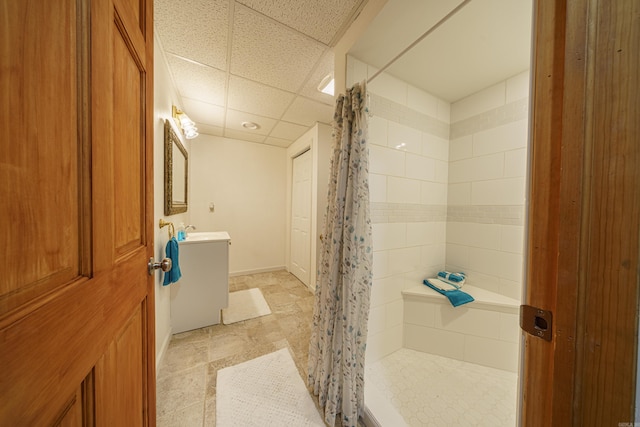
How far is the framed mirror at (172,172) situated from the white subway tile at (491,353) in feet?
8.43

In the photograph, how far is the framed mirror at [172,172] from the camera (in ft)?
4.93

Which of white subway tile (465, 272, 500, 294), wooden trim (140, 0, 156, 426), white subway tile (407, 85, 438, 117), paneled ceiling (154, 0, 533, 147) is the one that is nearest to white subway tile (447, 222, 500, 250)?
white subway tile (465, 272, 500, 294)

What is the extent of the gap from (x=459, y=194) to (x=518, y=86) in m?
0.87

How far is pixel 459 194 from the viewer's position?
5.84 ft

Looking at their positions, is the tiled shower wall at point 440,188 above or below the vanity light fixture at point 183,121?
below

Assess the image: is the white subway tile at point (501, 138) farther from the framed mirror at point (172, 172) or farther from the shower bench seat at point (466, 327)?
the framed mirror at point (172, 172)

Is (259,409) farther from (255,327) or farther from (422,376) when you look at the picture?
(422,376)

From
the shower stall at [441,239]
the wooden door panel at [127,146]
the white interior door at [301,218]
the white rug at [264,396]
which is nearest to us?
the wooden door panel at [127,146]

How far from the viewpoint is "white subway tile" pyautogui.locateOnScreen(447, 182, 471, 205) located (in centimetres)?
172

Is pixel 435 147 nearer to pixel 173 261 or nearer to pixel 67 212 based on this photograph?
pixel 67 212

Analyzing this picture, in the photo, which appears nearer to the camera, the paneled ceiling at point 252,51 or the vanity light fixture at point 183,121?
the paneled ceiling at point 252,51

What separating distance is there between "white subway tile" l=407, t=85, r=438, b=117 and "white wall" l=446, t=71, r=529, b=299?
0.27 meters

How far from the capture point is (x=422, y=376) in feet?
4.43

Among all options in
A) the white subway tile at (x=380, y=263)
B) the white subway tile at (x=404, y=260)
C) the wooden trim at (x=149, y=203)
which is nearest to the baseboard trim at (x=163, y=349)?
the wooden trim at (x=149, y=203)
